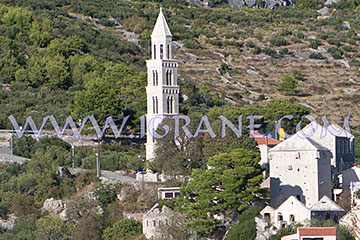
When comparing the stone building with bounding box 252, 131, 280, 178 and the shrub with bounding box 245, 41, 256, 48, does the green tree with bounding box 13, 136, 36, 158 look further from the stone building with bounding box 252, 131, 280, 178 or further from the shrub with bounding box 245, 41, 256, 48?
the shrub with bounding box 245, 41, 256, 48

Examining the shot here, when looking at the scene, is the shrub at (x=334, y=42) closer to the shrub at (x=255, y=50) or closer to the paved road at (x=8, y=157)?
the shrub at (x=255, y=50)

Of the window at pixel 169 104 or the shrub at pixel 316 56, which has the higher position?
the shrub at pixel 316 56

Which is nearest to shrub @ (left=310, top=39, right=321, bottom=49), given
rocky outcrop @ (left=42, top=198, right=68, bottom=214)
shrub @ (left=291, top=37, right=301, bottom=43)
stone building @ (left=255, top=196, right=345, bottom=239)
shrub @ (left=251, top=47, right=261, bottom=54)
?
shrub @ (left=291, top=37, right=301, bottom=43)

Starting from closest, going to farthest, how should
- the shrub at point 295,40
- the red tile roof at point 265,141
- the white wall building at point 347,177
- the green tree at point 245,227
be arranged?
the green tree at point 245,227 → the white wall building at point 347,177 → the red tile roof at point 265,141 → the shrub at point 295,40

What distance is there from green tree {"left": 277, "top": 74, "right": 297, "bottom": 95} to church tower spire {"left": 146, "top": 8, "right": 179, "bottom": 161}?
111 ft

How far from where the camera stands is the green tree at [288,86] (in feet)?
304

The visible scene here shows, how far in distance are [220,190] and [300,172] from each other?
3968 millimetres

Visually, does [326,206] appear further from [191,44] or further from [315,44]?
[315,44]

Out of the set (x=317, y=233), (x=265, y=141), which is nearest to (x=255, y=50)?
(x=265, y=141)

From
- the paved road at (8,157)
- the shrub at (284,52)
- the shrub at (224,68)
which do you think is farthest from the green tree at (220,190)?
the shrub at (284,52)

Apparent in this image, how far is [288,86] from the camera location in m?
92.8

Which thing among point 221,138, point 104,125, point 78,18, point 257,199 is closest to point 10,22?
point 78,18

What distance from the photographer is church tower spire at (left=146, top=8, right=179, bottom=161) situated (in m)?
58.6

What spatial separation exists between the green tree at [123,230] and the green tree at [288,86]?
45000mm
